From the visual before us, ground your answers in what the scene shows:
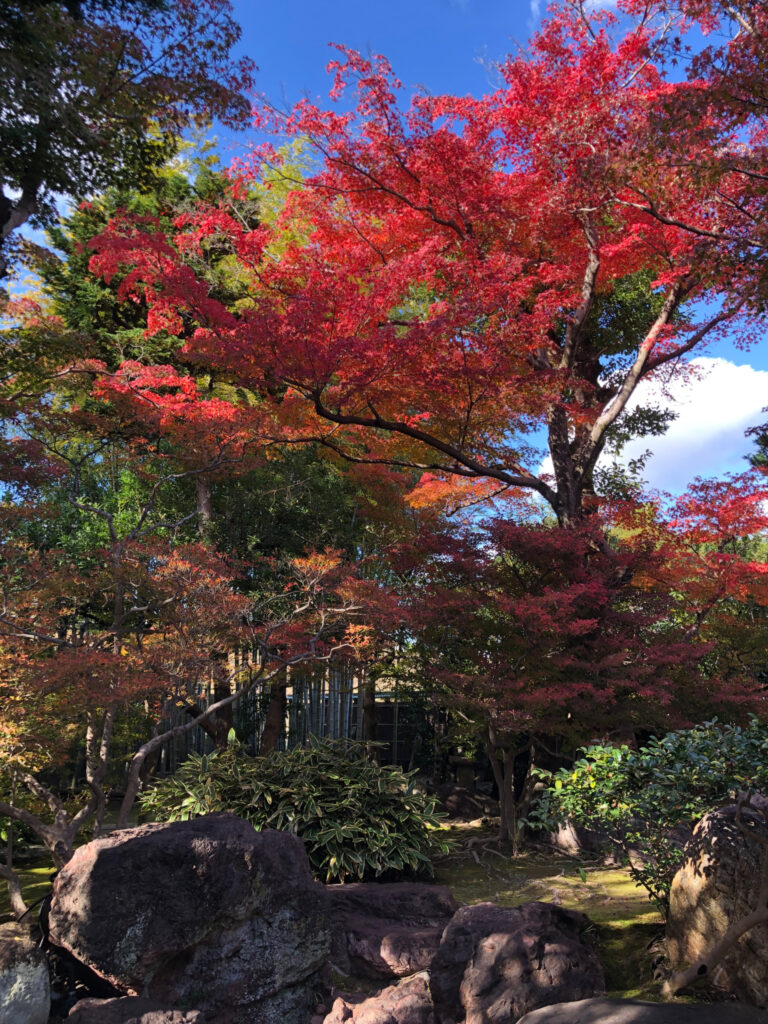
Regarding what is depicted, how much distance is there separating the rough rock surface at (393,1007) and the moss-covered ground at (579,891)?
3.62 ft

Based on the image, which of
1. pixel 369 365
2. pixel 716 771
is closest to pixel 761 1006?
pixel 716 771

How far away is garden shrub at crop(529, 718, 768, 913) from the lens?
3.83 m

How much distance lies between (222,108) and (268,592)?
5.48 m

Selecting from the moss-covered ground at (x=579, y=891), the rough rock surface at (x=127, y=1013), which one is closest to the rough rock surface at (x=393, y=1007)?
the rough rock surface at (x=127, y=1013)

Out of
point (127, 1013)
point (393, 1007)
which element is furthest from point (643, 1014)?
point (127, 1013)

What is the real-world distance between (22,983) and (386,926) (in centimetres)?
252

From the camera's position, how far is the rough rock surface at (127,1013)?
380cm

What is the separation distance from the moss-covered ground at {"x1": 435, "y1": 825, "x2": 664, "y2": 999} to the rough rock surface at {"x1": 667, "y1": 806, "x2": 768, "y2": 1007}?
0.39m

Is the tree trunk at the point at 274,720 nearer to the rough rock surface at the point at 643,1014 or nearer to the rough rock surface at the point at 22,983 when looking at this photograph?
the rough rock surface at the point at 22,983

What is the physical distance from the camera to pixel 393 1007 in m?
4.28

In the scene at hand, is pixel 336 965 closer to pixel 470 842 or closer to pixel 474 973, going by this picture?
pixel 474 973

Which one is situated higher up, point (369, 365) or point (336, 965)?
point (369, 365)

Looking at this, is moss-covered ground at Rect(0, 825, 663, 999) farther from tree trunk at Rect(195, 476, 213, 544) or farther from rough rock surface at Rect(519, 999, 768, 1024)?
tree trunk at Rect(195, 476, 213, 544)

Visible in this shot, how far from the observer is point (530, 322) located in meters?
8.12
